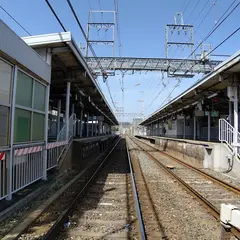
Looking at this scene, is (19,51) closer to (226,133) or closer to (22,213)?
(22,213)

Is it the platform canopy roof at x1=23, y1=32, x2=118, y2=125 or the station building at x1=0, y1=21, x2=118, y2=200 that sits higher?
the platform canopy roof at x1=23, y1=32, x2=118, y2=125

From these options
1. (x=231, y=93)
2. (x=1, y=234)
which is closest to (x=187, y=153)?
(x=231, y=93)

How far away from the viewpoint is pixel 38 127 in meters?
8.79

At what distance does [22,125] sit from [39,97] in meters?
1.54

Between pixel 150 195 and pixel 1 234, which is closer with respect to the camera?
pixel 1 234

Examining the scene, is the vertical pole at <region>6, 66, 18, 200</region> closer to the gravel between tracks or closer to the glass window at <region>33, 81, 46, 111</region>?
the gravel between tracks

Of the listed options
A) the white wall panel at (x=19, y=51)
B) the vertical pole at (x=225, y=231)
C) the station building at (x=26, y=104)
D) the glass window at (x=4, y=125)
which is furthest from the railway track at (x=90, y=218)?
the white wall panel at (x=19, y=51)

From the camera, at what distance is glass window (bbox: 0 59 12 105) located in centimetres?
616

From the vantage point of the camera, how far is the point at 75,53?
10203mm

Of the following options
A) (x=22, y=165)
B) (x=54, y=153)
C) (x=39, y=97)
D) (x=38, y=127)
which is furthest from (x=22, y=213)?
(x=54, y=153)

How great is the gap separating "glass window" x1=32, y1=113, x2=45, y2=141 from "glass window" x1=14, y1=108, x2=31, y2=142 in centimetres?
44

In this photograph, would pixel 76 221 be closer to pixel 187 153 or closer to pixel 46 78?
pixel 46 78

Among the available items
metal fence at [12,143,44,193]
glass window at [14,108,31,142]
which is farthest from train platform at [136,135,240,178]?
glass window at [14,108,31,142]

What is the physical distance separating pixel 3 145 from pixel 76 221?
2.39 meters
